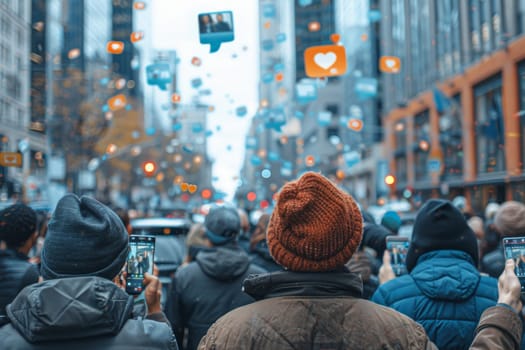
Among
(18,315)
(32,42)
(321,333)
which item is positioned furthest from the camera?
(32,42)

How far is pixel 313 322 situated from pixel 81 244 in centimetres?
100

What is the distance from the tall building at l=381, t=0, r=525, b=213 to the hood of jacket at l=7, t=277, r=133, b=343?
48.3 feet

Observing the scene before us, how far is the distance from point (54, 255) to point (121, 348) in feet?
1.59

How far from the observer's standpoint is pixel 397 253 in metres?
3.92

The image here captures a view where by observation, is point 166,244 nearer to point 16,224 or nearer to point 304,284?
point 16,224

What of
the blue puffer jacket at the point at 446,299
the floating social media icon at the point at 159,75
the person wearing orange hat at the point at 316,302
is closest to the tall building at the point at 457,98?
the floating social media icon at the point at 159,75

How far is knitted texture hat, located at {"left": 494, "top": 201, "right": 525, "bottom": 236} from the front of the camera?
14.8 feet

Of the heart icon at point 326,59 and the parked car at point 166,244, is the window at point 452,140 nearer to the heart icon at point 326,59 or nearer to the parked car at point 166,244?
the heart icon at point 326,59

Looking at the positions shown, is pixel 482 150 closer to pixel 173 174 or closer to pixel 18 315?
pixel 173 174

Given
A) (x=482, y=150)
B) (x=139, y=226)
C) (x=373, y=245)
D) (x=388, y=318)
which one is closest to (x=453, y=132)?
(x=482, y=150)

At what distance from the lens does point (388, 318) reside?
1979 millimetres

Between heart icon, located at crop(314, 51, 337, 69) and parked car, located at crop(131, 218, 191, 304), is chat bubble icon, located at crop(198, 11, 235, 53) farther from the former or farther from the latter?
heart icon, located at crop(314, 51, 337, 69)

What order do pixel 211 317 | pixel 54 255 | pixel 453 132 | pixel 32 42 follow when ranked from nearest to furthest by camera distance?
pixel 54 255 → pixel 211 317 → pixel 32 42 → pixel 453 132

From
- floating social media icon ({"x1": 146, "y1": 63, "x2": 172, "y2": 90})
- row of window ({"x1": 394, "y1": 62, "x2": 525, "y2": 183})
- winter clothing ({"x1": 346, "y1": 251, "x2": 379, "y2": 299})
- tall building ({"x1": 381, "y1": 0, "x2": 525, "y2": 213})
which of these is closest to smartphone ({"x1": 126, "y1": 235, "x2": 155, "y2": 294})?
winter clothing ({"x1": 346, "y1": 251, "x2": 379, "y2": 299})
